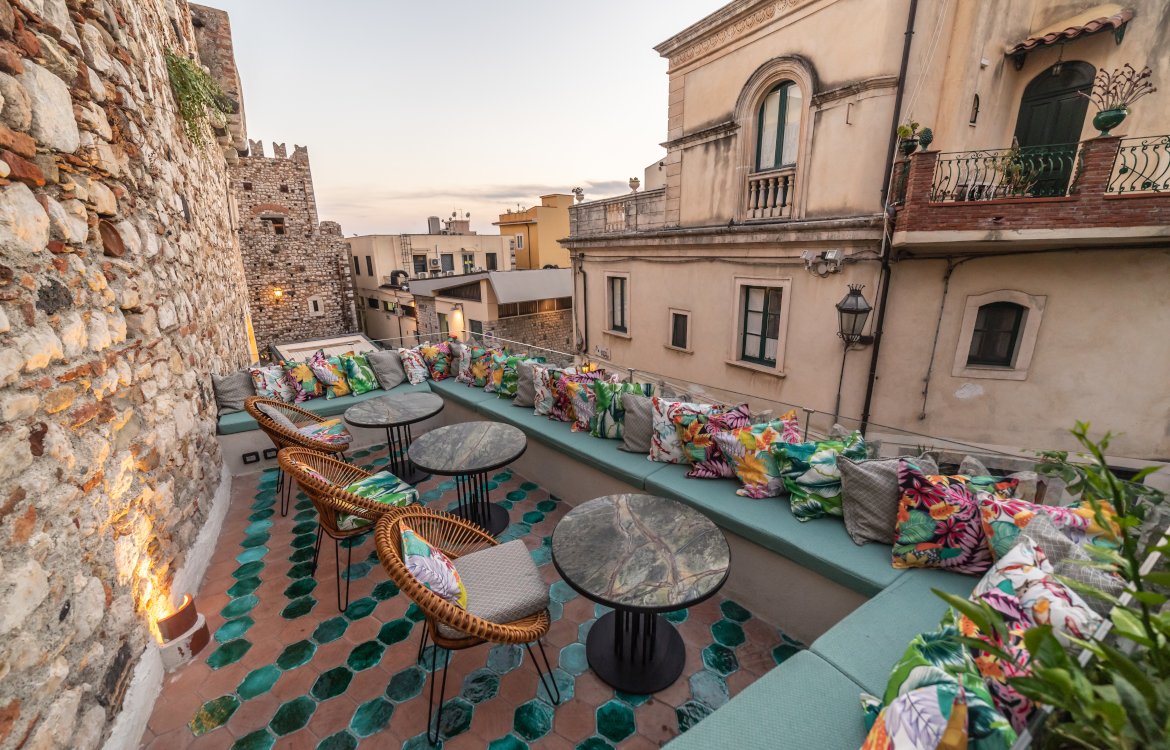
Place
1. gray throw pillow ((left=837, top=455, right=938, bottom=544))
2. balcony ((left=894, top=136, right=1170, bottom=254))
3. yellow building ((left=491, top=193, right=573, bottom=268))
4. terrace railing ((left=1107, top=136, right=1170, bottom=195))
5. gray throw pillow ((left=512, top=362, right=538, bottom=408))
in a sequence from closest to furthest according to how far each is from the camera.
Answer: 1. gray throw pillow ((left=837, top=455, right=938, bottom=544))
2. balcony ((left=894, top=136, right=1170, bottom=254))
3. terrace railing ((left=1107, top=136, right=1170, bottom=195))
4. gray throw pillow ((left=512, top=362, right=538, bottom=408))
5. yellow building ((left=491, top=193, right=573, bottom=268))

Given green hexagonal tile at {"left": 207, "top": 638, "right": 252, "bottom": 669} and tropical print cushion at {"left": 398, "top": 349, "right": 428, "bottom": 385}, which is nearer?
green hexagonal tile at {"left": 207, "top": 638, "right": 252, "bottom": 669}

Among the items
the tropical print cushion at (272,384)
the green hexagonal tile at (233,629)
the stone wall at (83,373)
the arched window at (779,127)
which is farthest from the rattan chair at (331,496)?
the arched window at (779,127)

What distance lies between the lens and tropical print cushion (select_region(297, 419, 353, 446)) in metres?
4.25

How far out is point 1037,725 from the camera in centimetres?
84

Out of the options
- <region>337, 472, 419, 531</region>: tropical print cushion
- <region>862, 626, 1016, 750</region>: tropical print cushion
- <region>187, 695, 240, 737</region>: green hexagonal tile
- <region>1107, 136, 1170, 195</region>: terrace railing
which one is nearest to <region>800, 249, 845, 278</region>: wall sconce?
<region>1107, 136, 1170, 195</region>: terrace railing

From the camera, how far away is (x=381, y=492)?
331 centimetres

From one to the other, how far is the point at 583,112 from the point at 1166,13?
36.7 ft

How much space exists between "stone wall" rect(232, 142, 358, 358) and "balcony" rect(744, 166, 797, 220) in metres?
15.1

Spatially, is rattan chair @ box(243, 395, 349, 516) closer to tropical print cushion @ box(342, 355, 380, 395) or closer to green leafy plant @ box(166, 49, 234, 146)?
tropical print cushion @ box(342, 355, 380, 395)

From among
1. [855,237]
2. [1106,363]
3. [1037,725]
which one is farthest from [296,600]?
[1106,363]

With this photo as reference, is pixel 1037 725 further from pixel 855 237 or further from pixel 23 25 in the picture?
pixel 855 237

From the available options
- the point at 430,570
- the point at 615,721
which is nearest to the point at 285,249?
the point at 430,570

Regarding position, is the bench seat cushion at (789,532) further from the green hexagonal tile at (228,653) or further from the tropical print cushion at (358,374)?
the tropical print cushion at (358,374)

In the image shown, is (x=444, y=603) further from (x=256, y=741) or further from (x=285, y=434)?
(x=285, y=434)
